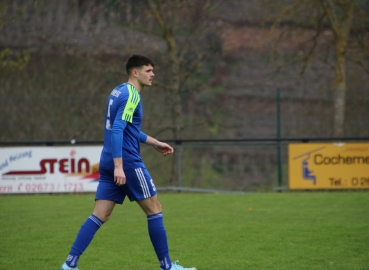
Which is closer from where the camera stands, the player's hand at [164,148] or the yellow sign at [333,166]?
the player's hand at [164,148]

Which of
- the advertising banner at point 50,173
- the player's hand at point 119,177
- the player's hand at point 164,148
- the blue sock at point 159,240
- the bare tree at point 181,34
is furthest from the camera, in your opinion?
the bare tree at point 181,34

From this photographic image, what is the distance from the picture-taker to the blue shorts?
5.52 metres

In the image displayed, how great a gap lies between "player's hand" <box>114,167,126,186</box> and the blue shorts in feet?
0.66

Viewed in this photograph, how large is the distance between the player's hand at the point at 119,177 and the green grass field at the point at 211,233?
1.20 meters

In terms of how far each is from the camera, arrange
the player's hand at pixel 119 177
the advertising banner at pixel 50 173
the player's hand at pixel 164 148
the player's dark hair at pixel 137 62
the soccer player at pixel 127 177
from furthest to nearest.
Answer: the advertising banner at pixel 50 173 → the player's hand at pixel 164 148 → the player's dark hair at pixel 137 62 → the soccer player at pixel 127 177 → the player's hand at pixel 119 177

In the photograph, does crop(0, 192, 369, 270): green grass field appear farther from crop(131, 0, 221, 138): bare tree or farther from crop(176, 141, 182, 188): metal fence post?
crop(131, 0, 221, 138): bare tree

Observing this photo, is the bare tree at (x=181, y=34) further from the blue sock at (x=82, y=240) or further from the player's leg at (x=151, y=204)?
the blue sock at (x=82, y=240)

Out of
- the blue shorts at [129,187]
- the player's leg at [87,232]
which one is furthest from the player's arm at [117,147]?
the player's leg at [87,232]

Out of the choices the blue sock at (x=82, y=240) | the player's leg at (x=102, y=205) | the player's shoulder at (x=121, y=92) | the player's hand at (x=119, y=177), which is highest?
the player's shoulder at (x=121, y=92)

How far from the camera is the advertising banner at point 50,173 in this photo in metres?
13.4

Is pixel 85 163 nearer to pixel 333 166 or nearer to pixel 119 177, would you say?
pixel 333 166

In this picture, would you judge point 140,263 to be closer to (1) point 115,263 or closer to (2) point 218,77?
(1) point 115,263

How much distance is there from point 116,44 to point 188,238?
11.7 meters

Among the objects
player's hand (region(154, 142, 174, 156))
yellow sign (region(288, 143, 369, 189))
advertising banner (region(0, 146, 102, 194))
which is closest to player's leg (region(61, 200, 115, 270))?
player's hand (region(154, 142, 174, 156))
